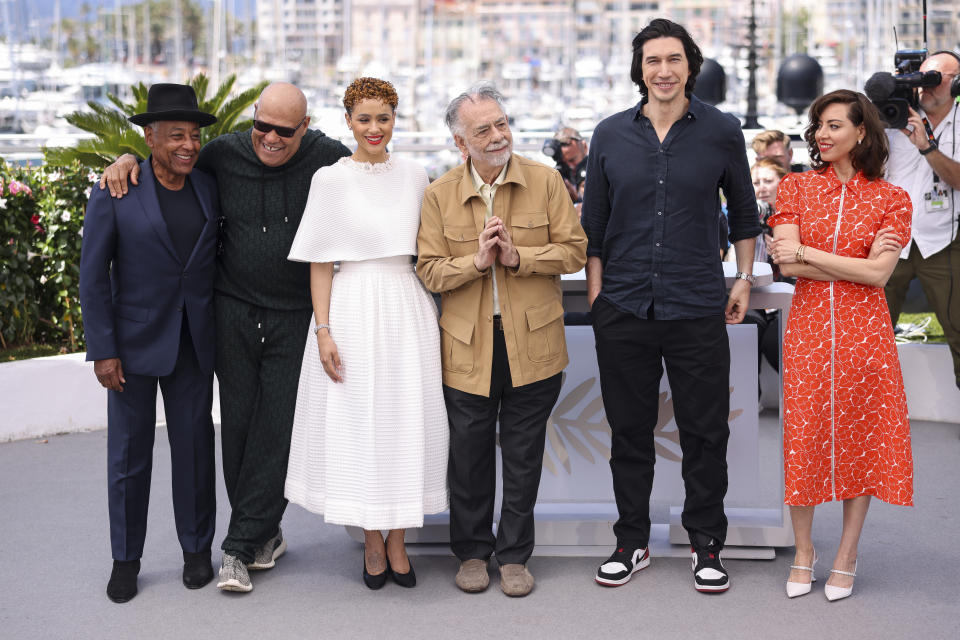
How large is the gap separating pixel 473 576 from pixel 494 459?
1.48ft

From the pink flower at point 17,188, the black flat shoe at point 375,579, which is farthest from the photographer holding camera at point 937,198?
the pink flower at point 17,188

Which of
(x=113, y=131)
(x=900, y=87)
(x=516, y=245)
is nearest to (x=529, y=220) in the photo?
(x=516, y=245)

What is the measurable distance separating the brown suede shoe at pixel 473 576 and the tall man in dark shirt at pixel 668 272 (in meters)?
0.45

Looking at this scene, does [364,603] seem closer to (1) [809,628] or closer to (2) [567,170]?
(1) [809,628]

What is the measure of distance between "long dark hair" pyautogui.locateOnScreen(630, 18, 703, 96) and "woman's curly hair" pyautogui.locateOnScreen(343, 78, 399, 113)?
0.88 metres

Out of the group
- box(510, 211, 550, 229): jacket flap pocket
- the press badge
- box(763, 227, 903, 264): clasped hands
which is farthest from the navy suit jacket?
the press badge

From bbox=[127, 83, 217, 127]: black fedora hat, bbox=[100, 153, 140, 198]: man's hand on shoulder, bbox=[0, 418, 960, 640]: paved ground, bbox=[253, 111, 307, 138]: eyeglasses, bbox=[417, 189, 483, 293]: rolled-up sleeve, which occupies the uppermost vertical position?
bbox=[127, 83, 217, 127]: black fedora hat

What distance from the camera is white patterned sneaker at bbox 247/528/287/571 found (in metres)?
4.34

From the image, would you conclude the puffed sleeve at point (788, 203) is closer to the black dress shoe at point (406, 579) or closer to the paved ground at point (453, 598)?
the paved ground at point (453, 598)

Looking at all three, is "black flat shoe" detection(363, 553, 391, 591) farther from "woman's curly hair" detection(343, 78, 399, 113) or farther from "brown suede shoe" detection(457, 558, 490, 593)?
"woman's curly hair" detection(343, 78, 399, 113)

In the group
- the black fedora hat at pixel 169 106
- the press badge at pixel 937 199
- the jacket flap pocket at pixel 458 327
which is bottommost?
the jacket flap pocket at pixel 458 327

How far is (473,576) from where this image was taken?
410cm

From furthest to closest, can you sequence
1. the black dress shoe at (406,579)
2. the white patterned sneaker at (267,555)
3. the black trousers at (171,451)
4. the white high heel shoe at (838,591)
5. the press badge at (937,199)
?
the press badge at (937,199) → the white patterned sneaker at (267,555) → the black dress shoe at (406,579) → the black trousers at (171,451) → the white high heel shoe at (838,591)

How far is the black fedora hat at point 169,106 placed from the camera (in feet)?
12.8
